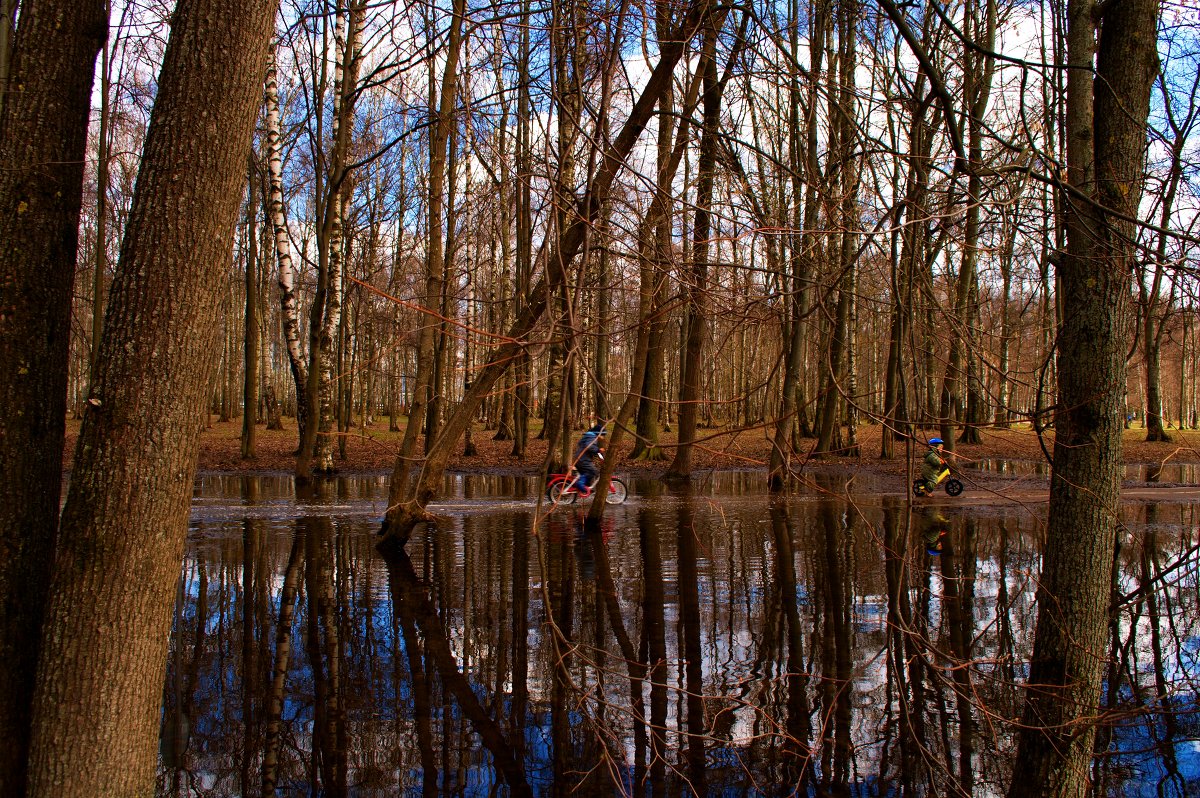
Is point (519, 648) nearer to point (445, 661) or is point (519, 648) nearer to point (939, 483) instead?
point (445, 661)

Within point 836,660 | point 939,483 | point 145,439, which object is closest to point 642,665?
point 145,439

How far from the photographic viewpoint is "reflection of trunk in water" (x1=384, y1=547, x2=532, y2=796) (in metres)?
5.07

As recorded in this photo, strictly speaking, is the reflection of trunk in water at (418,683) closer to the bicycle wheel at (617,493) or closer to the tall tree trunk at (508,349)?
the tall tree trunk at (508,349)

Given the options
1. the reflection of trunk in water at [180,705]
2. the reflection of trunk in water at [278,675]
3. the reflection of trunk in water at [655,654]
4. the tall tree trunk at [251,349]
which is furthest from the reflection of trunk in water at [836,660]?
the tall tree trunk at [251,349]

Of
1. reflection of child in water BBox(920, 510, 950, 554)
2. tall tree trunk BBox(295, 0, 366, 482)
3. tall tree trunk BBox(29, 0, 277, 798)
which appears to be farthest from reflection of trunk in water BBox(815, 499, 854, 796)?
tall tree trunk BBox(295, 0, 366, 482)

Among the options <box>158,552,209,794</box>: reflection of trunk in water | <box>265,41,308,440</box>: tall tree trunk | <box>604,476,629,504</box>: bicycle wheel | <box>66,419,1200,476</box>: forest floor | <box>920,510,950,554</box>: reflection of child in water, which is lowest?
<box>158,552,209,794</box>: reflection of trunk in water

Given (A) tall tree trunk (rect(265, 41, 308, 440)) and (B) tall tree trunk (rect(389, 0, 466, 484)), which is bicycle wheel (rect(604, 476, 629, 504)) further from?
(A) tall tree trunk (rect(265, 41, 308, 440))

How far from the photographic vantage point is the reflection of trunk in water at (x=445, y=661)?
507 centimetres

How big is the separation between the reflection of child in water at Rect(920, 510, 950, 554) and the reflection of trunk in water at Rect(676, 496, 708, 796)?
320cm

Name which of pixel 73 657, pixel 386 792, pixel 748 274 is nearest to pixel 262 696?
pixel 386 792

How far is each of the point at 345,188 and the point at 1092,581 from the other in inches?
814

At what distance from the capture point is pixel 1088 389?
13.4ft

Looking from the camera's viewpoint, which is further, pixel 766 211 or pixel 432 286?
pixel 432 286

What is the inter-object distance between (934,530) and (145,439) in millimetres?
11979
